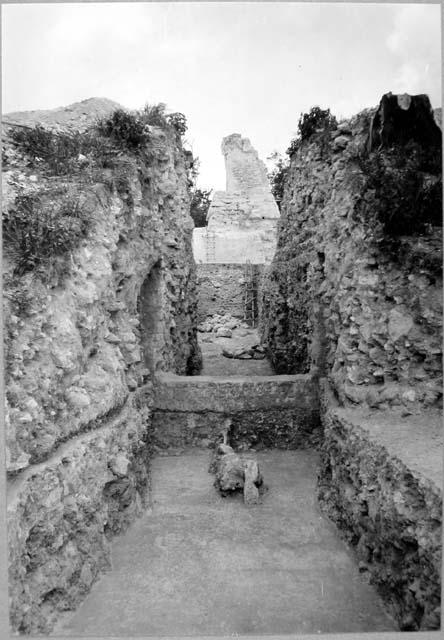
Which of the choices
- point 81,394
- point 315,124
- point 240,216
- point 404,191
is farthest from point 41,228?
point 240,216

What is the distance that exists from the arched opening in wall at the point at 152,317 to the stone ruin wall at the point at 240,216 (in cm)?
1180

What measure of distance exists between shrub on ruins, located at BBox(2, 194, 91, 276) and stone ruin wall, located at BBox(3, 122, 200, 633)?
107 millimetres

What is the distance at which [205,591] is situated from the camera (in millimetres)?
3631

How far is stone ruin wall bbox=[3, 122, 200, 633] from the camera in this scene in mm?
3213

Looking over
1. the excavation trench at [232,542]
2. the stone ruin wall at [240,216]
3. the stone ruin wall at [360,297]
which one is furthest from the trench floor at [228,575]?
the stone ruin wall at [240,216]

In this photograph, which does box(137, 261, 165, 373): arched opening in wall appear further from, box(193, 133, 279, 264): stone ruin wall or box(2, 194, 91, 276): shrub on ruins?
box(193, 133, 279, 264): stone ruin wall

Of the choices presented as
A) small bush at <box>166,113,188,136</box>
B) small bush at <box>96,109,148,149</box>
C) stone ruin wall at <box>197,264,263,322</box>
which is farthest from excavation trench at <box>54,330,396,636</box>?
stone ruin wall at <box>197,264,263,322</box>

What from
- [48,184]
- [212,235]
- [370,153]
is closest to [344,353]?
[370,153]

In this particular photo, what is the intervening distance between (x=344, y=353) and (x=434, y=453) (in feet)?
5.77

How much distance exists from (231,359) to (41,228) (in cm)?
793

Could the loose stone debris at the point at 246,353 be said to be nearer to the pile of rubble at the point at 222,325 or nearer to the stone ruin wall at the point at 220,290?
the pile of rubble at the point at 222,325

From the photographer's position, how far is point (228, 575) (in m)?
3.82

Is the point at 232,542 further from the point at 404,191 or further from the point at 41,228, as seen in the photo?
the point at 404,191

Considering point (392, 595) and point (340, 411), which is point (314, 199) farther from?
point (392, 595)
